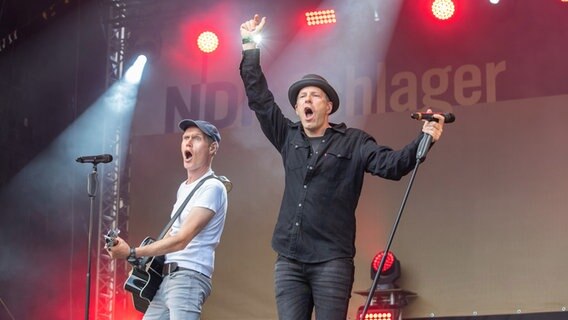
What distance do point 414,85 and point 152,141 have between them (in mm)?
2548

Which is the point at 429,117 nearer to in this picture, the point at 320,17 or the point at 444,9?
the point at 444,9

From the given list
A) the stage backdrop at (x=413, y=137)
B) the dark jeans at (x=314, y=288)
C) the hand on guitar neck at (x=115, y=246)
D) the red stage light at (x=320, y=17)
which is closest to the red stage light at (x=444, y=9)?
the stage backdrop at (x=413, y=137)

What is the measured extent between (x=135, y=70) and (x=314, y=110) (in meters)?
4.97

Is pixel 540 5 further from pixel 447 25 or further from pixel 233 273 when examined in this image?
pixel 233 273

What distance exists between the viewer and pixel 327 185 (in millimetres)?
3744

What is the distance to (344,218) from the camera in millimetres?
3711

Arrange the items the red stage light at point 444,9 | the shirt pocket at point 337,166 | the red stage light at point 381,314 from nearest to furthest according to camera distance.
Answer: the shirt pocket at point 337,166, the red stage light at point 381,314, the red stage light at point 444,9

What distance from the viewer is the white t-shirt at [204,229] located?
4.11m

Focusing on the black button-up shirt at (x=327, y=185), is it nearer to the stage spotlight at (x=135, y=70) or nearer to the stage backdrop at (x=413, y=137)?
the stage backdrop at (x=413, y=137)

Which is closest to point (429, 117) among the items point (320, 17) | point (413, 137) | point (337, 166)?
point (337, 166)

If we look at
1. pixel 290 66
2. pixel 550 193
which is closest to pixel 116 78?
pixel 290 66

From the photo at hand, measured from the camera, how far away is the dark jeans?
11.7 feet

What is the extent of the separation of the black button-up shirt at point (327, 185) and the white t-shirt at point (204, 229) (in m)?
0.45

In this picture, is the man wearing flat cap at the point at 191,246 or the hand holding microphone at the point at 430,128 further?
the man wearing flat cap at the point at 191,246
